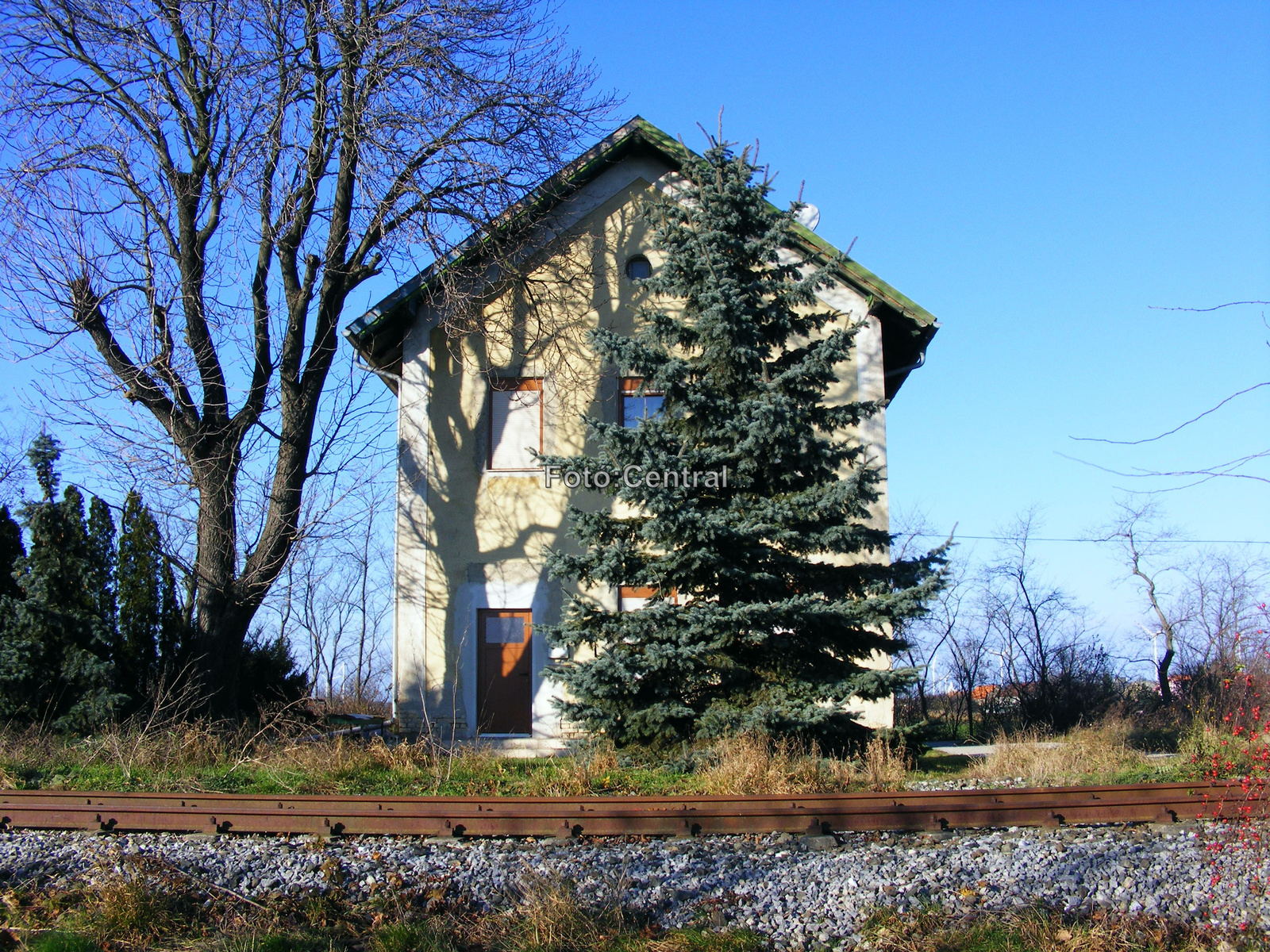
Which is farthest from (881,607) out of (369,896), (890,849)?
(369,896)

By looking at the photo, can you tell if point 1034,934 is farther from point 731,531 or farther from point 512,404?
point 512,404

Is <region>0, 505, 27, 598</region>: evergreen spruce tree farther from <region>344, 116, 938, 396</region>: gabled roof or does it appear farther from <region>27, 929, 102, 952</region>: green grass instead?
<region>27, 929, 102, 952</region>: green grass

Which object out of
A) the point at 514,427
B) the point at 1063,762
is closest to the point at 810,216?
the point at 514,427

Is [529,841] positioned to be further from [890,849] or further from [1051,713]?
[1051,713]

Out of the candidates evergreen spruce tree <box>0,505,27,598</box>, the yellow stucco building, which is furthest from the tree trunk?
evergreen spruce tree <box>0,505,27,598</box>

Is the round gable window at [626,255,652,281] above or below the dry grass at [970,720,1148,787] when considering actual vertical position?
above

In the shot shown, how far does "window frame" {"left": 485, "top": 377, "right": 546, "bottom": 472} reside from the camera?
15461 millimetres

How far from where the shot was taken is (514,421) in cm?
1560

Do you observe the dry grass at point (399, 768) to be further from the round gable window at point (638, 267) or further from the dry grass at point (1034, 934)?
the round gable window at point (638, 267)

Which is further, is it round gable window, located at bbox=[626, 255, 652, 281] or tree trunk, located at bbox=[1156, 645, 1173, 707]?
tree trunk, located at bbox=[1156, 645, 1173, 707]

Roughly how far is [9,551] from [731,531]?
1082 cm

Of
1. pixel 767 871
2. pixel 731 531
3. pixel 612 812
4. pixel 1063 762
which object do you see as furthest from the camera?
pixel 731 531

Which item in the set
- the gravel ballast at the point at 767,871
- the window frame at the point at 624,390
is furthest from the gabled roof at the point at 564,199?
the gravel ballast at the point at 767,871

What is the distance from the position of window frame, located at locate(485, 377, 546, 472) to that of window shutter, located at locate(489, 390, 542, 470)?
0.01 m
